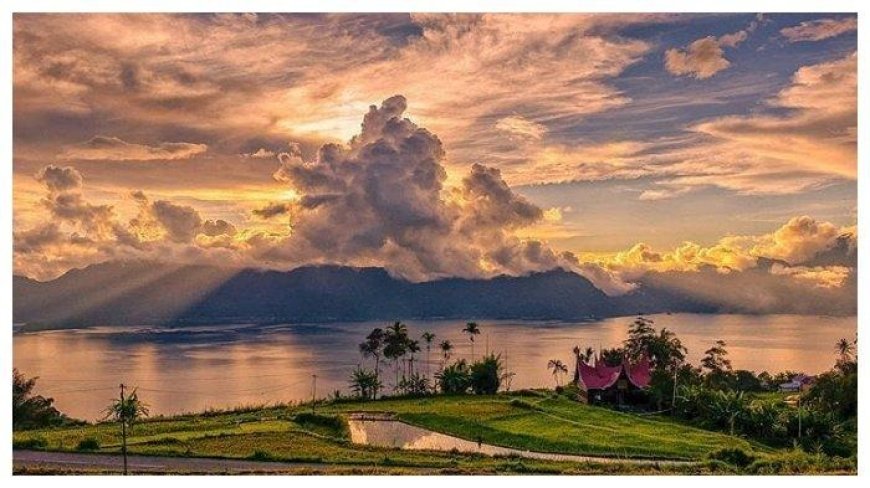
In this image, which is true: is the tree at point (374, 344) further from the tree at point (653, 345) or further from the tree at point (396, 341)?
the tree at point (653, 345)

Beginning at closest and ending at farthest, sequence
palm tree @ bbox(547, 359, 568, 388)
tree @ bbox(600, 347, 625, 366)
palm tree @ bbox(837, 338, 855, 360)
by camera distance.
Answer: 1. palm tree @ bbox(837, 338, 855, 360)
2. tree @ bbox(600, 347, 625, 366)
3. palm tree @ bbox(547, 359, 568, 388)

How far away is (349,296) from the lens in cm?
1198

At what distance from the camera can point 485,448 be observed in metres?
10.5

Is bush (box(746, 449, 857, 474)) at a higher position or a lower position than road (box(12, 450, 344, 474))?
lower

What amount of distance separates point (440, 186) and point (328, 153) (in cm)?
160

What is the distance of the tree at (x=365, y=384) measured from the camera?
44.4 ft

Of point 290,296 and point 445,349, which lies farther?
point 445,349

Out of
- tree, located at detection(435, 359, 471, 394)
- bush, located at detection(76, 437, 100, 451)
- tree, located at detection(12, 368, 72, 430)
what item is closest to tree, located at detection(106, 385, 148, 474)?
tree, located at detection(12, 368, 72, 430)

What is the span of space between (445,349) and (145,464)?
216 inches

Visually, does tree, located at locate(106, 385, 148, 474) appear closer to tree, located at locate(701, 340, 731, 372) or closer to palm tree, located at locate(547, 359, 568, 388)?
palm tree, located at locate(547, 359, 568, 388)

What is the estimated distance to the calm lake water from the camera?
1114 cm

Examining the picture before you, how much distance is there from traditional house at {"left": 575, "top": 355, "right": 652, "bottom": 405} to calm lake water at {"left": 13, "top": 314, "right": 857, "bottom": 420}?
43 cm

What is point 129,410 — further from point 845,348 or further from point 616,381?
point 845,348

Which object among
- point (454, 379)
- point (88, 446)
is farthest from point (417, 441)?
point (88, 446)
